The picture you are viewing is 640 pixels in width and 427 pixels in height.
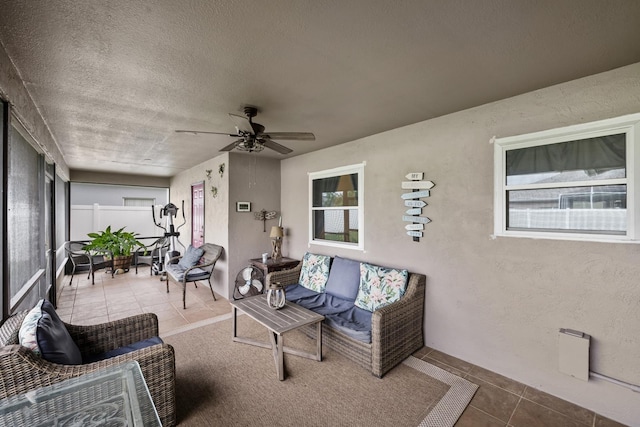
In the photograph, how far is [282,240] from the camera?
5.00 m

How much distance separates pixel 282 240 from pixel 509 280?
3540mm

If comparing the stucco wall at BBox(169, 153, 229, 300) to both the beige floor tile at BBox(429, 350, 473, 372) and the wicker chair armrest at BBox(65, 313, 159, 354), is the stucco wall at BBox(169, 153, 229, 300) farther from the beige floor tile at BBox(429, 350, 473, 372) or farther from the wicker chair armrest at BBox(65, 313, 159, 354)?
the beige floor tile at BBox(429, 350, 473, 372)

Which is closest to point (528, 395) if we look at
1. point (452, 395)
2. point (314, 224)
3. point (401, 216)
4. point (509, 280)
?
point (452, 395)

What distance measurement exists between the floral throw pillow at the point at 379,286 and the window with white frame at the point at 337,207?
0.53m

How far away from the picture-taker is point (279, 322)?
247 cm

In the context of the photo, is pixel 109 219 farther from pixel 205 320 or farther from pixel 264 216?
pixel 205 320

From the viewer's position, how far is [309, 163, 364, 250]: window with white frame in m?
3.69

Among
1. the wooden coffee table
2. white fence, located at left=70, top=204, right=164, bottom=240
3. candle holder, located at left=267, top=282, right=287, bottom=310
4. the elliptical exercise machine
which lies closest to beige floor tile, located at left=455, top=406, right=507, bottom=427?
the wooden coffee table

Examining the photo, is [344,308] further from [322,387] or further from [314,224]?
[314,224]

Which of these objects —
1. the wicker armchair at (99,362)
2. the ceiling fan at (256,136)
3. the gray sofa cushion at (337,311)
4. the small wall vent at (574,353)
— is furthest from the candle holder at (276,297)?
the small wall vent at (574,353)

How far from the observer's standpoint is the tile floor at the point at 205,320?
6.39 ft

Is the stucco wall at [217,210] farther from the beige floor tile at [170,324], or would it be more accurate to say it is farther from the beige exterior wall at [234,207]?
the beige floor tile at [170,324]

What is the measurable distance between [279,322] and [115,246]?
566 cm

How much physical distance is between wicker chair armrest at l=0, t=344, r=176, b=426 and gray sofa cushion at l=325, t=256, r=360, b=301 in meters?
1.98
